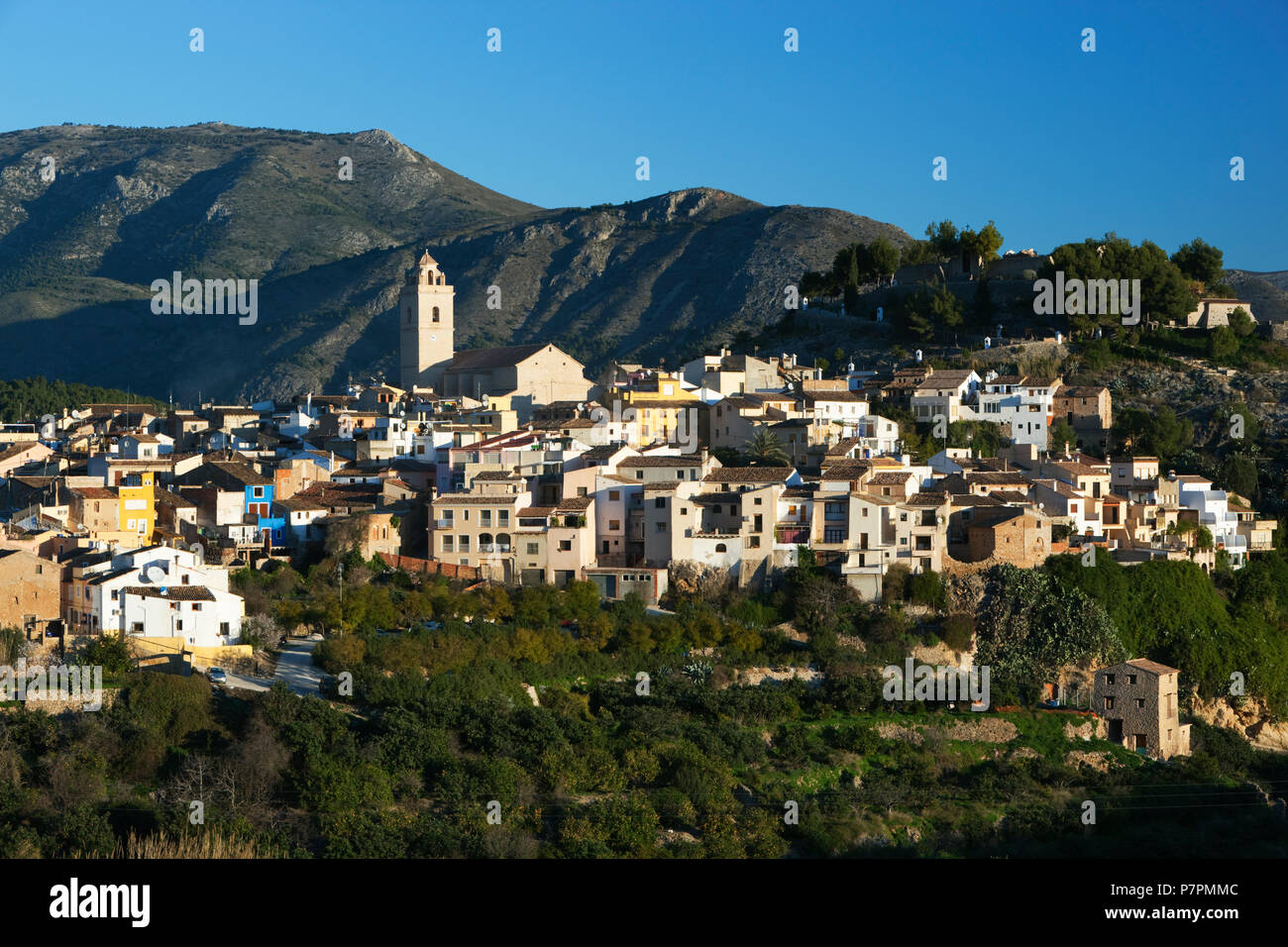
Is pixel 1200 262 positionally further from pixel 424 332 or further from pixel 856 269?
pixel 424 332

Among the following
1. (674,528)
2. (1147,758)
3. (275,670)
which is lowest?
(1147,758)

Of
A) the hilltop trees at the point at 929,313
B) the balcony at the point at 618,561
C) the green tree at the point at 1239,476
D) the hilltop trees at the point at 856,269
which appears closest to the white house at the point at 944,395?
the green tree at the point at 1239,476

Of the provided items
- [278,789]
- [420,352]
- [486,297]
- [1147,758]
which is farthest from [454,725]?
[486,297]

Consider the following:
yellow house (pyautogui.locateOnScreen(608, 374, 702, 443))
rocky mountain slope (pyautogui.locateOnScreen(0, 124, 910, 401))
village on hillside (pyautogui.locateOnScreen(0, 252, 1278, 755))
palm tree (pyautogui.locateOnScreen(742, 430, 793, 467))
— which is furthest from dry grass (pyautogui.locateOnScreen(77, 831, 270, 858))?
rocky mountain slope (pyautogui.locateOnScreen(0, 124, 910, 401))

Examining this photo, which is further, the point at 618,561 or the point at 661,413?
the point at 661,413

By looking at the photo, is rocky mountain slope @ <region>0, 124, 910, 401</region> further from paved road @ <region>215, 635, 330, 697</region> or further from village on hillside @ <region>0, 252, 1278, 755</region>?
paved road @ <region>215, 635, 330, 697</region>

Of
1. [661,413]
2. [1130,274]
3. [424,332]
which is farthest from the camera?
[424,332]

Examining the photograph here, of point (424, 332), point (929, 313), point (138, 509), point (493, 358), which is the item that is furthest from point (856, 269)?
point (138, 509)
